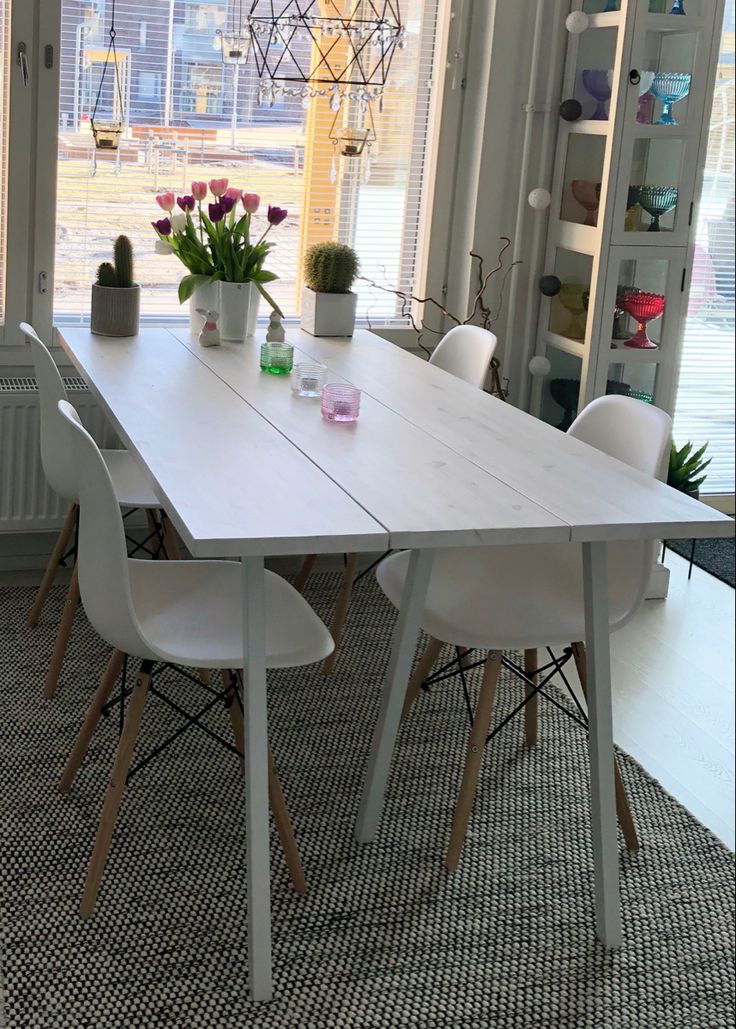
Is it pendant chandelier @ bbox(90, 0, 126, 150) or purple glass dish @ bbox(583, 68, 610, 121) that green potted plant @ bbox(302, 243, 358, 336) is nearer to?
pendant chandelier @ bbox(90, 0, 126, 150)

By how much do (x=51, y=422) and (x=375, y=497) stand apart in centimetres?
111

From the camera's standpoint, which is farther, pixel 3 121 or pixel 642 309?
pixel 642 309

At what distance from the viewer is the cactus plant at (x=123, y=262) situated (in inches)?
135

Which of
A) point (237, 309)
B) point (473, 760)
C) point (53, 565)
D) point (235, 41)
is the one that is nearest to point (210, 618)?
point (473, 760)

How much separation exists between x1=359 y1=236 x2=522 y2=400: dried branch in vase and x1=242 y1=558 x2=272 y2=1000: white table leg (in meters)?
2.19

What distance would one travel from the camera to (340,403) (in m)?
2.73

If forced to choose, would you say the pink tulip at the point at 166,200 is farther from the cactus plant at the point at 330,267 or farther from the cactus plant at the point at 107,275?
the cactus plant at the point at 330,267

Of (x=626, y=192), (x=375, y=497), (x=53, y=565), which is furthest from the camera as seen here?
(x=626, y=192)

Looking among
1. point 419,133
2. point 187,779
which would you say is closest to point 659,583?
point 419,133

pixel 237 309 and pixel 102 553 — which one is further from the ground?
pixel 237 309

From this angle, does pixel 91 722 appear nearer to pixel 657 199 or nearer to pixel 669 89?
pixel 657 199

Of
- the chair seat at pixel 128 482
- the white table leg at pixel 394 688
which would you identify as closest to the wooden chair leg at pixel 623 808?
the white table leg at pixel 394 688

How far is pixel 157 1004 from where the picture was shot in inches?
81.3

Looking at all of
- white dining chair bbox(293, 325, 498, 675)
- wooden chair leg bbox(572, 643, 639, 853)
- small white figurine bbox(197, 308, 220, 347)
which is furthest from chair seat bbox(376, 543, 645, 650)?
small white figurine bbox(197, 308, 220, 347)
